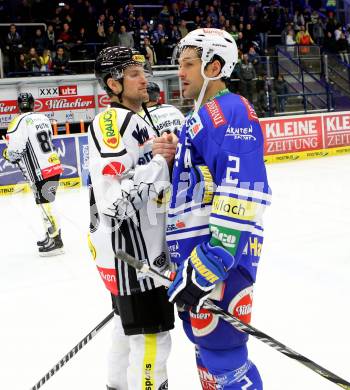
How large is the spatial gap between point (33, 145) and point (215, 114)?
4.08 m

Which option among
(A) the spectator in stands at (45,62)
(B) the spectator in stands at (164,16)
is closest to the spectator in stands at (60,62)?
(A) the spectator in stands at (45,62)

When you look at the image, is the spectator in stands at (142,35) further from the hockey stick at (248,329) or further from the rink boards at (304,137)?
the hockey stick at (248,329)

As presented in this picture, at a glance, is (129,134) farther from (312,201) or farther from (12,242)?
(312,201)

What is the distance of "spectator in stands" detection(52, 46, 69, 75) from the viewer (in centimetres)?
1266

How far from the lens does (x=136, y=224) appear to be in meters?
2.01

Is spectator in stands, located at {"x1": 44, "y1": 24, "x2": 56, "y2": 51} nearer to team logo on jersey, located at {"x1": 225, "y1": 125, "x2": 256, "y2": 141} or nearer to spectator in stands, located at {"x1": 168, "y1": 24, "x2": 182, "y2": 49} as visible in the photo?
spectator in stands, located at {"x1": 168, "y1": 24, "x2": 182, "y2": 49}

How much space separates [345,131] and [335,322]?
9.80m

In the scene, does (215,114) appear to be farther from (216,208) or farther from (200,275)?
(200,275)

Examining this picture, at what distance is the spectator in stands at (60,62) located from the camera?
1266 centimetres

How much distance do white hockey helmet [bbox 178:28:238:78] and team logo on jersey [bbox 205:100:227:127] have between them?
143 millimetres

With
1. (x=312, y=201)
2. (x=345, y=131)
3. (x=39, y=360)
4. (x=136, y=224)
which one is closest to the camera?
(x=136, y=224)

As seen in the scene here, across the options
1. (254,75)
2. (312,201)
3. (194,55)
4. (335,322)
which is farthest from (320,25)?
(194,55)

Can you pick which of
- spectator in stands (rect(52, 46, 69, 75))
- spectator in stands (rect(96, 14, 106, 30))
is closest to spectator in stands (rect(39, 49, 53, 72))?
spectator in stands (rect(52, 46, 69, 75))

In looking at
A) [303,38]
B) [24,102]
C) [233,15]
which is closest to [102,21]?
[233,15]
